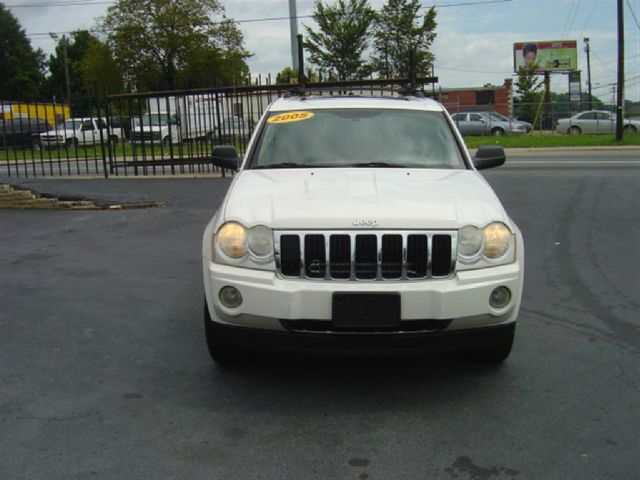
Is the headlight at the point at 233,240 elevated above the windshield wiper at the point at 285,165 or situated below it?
below

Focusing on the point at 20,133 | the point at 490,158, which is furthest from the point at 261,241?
the point at 20,133

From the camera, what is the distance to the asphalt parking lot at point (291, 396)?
10.8 ft

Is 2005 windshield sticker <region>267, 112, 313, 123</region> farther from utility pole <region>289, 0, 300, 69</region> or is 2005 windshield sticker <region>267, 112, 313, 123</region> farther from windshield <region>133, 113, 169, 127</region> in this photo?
utility pole <region>289, 0, 300, 69</region>

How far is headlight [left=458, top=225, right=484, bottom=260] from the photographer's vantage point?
12.6 feet

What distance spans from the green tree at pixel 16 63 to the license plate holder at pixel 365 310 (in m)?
66.4

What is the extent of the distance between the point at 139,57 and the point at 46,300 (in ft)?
151

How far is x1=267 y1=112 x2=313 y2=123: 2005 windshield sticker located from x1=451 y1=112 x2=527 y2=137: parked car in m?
32.1

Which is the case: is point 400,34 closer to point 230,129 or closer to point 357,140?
point 230,129

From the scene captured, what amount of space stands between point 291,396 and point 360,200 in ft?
3.94

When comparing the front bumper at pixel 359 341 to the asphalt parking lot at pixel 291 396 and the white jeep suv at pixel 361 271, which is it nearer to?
the white jeep suv at pixel 361 271

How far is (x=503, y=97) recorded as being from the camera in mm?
72000

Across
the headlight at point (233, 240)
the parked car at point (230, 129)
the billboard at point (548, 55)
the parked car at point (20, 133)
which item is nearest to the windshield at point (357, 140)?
the headlight at point (233, 240)

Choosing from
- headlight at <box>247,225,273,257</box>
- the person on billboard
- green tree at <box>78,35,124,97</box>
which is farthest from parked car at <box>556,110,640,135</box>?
headlight at <box>247,225,273,257</box>

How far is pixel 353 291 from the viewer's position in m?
3.71
